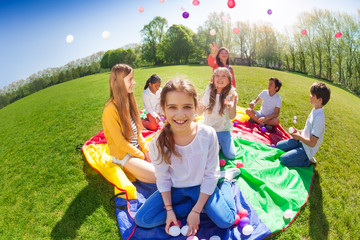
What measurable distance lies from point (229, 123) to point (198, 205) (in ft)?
6.96

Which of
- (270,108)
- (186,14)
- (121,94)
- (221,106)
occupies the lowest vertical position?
(270,108)

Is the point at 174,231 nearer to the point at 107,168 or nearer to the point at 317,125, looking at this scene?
the point at 107,168

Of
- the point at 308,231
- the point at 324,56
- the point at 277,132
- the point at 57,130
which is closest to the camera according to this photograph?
the point at 308,231

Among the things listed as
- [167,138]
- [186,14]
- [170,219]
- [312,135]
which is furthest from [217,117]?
[186,14]

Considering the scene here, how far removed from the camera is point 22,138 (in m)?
6.20

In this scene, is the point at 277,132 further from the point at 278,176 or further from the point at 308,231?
the point at 308,231

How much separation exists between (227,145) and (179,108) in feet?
6.64

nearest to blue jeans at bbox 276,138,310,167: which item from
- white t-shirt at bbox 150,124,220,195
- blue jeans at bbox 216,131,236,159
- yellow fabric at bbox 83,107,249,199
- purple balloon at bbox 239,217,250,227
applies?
blue jeans at bbox 216,131,236,159

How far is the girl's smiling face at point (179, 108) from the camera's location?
6.50 ft

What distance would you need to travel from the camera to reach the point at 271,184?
3.07 meters

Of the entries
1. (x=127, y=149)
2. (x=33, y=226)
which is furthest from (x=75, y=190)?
(x=127, y=149)

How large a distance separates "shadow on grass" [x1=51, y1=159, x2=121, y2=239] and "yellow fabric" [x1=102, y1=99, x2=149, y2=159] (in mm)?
628

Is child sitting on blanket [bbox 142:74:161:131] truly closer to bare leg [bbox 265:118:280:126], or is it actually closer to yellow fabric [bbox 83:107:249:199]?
yellow fabric [bbox 83:107:249:199]

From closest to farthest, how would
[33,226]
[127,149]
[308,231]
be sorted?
[308,231] → [33,226] → [127,149]
